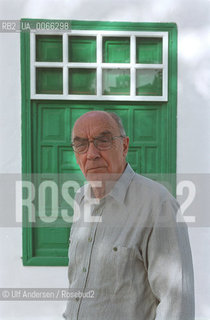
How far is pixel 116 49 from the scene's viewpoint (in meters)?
2.25

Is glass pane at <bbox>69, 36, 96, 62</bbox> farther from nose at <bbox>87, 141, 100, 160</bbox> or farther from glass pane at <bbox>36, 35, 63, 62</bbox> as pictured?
nose at <bbox>87, 141, 100, 160</bbox>

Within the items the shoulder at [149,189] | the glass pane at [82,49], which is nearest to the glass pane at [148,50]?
the glass pane at [82,49]

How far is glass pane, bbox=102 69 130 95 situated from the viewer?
226cm

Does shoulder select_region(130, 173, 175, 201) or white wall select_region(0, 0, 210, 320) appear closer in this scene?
shoulder select_region(130, 173, 175, 201)

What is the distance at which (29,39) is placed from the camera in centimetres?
222

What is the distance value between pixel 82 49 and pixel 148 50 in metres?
0.45

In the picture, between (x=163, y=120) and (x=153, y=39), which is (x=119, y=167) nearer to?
(x=163, y=120)

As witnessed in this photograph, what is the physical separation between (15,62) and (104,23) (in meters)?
0.65

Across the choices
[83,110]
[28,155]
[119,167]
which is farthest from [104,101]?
[119,167]

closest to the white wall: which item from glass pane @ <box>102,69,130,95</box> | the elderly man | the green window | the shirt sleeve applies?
the green window

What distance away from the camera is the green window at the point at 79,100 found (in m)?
2.23

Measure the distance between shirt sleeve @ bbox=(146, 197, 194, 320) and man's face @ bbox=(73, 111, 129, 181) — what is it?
0.26 metres

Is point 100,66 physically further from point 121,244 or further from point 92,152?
point 121,244

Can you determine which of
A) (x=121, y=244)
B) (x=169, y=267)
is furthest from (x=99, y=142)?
(x=169, y=267)
